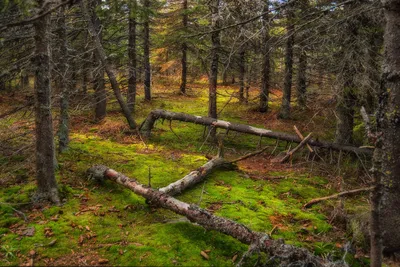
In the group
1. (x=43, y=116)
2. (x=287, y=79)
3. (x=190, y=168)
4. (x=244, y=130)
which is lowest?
(x=190, y=168)

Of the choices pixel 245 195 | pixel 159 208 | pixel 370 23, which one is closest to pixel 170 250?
pixel 159 208

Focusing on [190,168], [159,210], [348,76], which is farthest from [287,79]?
[159,210]

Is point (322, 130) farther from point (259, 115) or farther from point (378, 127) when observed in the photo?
point (378, 127)

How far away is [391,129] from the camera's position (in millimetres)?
4996

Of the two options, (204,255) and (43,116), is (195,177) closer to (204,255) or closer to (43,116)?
(204,255)

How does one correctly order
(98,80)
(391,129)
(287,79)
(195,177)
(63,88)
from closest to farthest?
1. (391,129)
2. (195,177)
3. (63,88)
4. (98,80)
5. (287,79)

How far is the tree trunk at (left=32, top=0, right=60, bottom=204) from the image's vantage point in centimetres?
568

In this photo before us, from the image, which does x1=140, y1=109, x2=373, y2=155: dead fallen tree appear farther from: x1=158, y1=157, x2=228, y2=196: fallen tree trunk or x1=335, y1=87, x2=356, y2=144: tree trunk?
x1=158, y1=157, x2=228, y2=196: fallen tree trunk

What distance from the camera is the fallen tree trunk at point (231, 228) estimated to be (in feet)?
14.7

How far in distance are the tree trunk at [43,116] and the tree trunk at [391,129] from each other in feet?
Result: 20.0

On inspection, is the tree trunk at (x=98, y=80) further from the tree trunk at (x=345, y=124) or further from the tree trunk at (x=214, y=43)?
the tree trunk at (x=345, y=124)

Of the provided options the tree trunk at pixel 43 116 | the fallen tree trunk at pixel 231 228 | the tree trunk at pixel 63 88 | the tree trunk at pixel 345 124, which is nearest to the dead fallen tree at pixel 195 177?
the fallen tree trunk at pixel 231 228

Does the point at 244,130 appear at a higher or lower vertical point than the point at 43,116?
lower

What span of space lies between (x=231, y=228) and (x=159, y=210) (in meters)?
2.00
